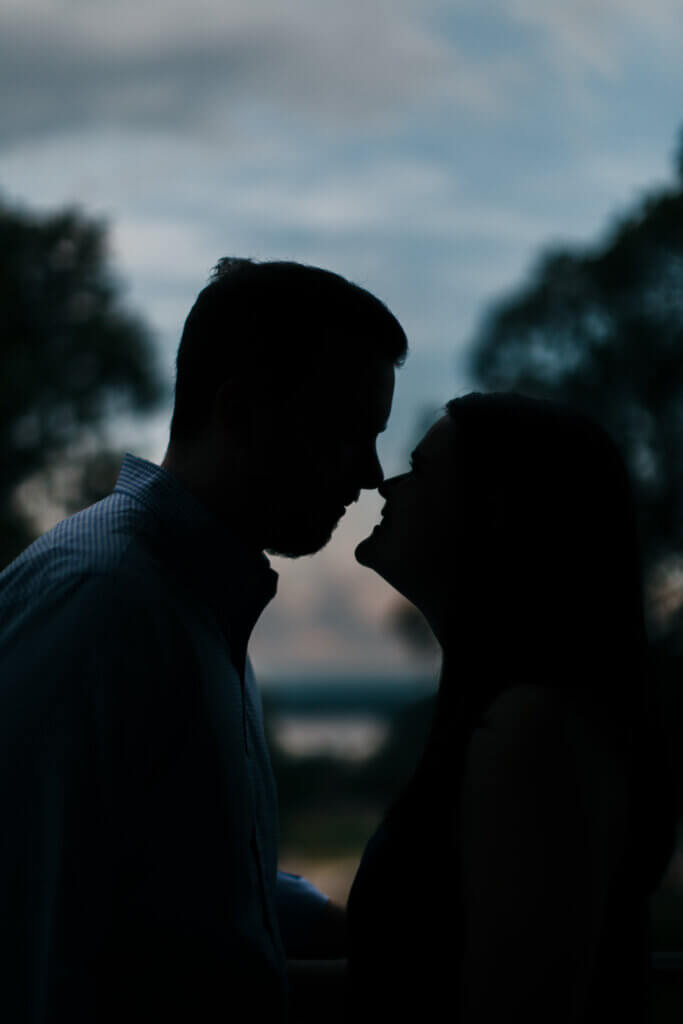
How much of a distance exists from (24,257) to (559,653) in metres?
12.4

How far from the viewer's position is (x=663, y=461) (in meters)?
11.0

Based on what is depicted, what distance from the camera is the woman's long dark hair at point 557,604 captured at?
1438 millimetres

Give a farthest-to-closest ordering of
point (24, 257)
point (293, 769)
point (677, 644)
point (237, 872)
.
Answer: point (293, 769), point (24, 257), point (677, 644), point (237, 872)

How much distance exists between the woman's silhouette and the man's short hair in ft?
0.89

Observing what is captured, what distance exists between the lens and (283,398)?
182 cm

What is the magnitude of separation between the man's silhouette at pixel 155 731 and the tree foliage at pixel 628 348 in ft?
28.4

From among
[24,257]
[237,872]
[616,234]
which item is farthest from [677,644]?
[237,872]

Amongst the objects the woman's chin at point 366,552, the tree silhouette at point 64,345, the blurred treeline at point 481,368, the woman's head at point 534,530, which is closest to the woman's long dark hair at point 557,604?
the woman's head at point 534,530

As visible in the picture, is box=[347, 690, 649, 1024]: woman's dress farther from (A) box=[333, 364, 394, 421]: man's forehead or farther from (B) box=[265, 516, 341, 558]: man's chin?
(A) box=[333, 364, 394, 421]: man's forehead

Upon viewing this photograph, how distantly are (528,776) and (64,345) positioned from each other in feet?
40.1

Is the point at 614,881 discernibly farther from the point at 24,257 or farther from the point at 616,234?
the point at 24,257

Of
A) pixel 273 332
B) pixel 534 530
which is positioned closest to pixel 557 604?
pixel 534 530

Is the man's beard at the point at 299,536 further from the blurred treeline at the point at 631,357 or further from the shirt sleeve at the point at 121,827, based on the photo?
the blurred treeline at the point at 631,357

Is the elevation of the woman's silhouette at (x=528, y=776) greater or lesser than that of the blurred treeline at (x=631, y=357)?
lesser
